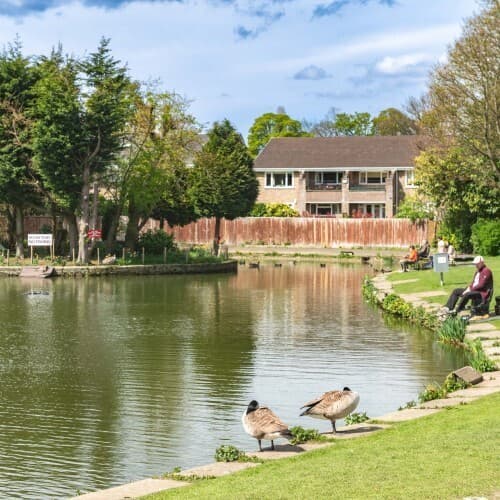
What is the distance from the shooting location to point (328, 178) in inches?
3607

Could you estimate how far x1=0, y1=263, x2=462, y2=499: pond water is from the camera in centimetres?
1521

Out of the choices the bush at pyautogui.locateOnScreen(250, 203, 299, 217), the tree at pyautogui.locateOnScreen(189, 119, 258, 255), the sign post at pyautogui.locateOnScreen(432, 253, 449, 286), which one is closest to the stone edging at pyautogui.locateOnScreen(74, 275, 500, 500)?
the sign post at pyautogui.locateOnScreen(432, 253, 449, 286)

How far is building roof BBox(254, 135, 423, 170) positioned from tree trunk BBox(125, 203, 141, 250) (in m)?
34.1

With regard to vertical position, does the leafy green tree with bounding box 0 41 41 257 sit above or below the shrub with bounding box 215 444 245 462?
above

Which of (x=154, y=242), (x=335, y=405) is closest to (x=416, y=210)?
(x=154, y=242)

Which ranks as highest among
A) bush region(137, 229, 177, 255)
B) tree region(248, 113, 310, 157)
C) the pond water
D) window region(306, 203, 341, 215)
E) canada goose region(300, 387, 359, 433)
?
tree region(248, 113, 310, 157)

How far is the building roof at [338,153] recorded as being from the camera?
89.2 m

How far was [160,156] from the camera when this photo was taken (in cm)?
5878

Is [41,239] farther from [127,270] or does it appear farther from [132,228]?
[127,270]

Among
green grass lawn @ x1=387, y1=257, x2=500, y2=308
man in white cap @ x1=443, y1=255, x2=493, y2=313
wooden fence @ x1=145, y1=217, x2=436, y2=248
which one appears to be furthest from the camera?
wooden fence @ x1=145, y1=217, x2=436, y2=248

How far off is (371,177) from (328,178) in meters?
4.16

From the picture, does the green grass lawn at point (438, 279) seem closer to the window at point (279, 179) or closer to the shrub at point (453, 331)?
the shrub at point (453, 331)

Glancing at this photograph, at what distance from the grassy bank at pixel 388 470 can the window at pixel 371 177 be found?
76.1 meters

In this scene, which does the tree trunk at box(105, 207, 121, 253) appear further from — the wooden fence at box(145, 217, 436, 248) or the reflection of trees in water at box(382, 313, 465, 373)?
the reflection of trees in water at box(382, 313, 465, 373)
